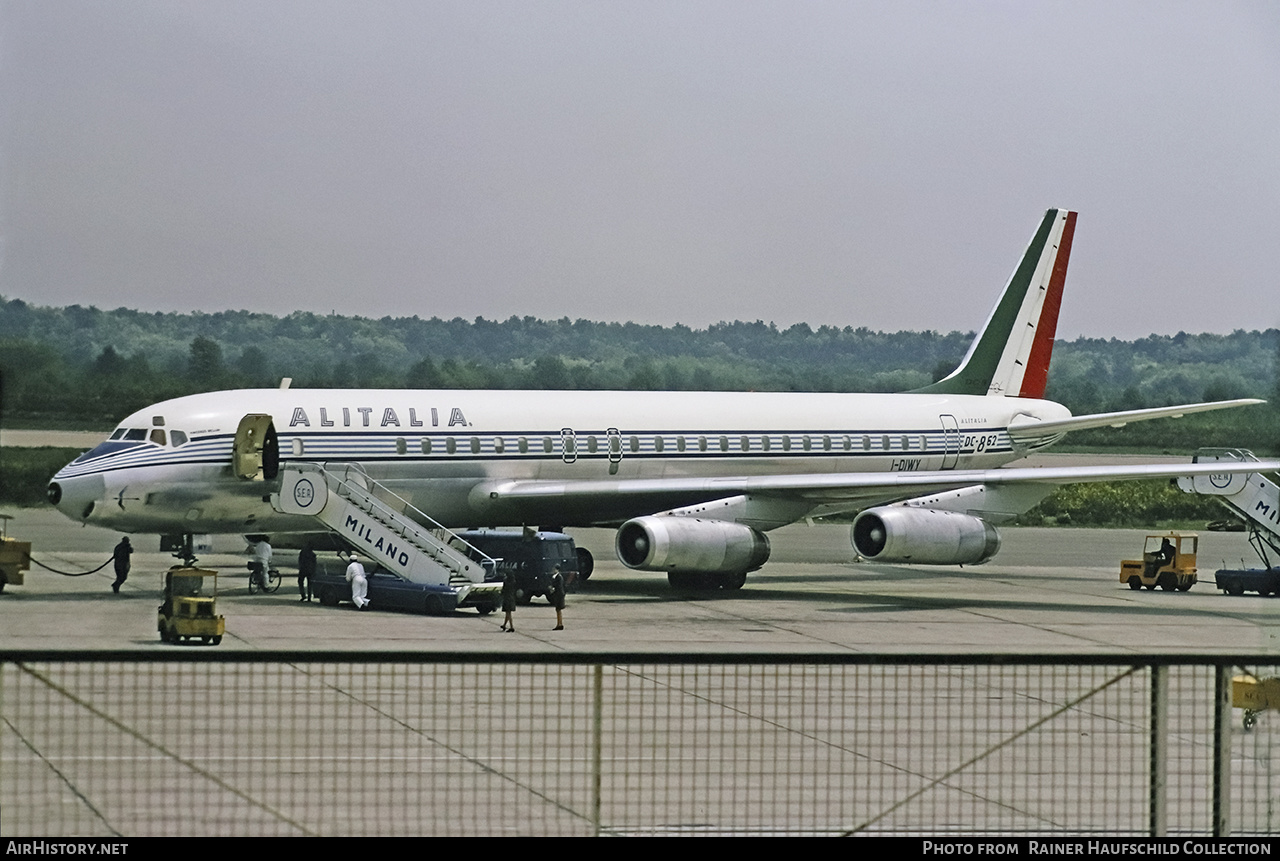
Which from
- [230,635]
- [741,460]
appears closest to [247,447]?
[230,635]

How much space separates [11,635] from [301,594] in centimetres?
664

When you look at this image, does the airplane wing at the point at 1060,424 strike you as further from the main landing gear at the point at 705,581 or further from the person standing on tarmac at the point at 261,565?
the person standing on tarmac at the point at 261,565

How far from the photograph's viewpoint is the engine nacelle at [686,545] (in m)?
30.7

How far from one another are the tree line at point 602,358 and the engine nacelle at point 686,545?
15775 mm

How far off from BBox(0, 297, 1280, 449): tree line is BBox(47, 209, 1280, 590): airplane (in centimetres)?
1136

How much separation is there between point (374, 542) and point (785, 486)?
7.91 m

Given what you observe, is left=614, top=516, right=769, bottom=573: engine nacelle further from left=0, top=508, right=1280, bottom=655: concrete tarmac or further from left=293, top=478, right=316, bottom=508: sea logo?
left=293, top=478, right=316, bottom=508: sea logo

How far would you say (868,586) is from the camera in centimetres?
3622

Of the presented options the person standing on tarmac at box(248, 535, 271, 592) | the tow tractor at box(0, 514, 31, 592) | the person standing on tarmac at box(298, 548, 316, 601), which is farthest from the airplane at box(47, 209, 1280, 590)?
the tow tractor at box(0, 514, 31, 592)

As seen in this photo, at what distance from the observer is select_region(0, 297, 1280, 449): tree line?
4784cm

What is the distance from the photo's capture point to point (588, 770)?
531 inches

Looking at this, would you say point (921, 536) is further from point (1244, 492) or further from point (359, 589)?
point (359, 589)
